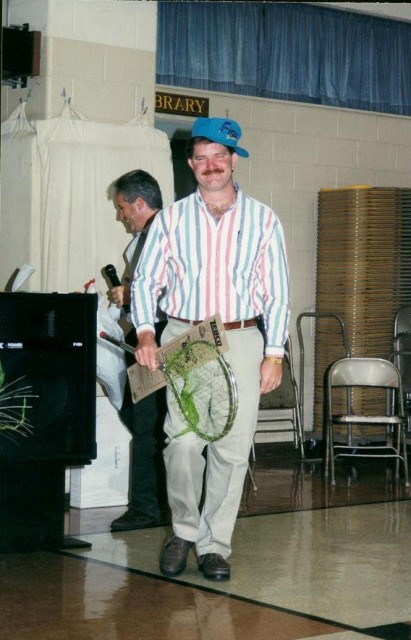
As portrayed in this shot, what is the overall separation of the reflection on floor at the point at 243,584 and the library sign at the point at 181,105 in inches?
124

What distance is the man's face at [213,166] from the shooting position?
13.7 ft

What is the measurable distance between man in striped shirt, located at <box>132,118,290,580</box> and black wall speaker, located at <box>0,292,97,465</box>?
0.49m

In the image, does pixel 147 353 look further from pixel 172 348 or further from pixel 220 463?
pixel 220 463

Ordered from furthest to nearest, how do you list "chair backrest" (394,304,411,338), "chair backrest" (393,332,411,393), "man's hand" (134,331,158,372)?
"chair backrest" (394,304,411,338) < "chair backrest" (393,332,411,393) < "man's hand" (134,331,158,372)

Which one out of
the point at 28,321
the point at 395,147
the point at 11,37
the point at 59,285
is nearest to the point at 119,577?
the point at 28,321

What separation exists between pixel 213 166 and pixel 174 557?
1419mm

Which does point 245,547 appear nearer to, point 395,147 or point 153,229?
point 153,229

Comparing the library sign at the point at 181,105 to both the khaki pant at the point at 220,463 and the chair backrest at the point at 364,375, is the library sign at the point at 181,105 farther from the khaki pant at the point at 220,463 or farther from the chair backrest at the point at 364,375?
the khaki pant at the point at 220,463

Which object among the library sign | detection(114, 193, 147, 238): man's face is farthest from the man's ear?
the library sign

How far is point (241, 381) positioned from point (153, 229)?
0.65 metres

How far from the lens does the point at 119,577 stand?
417 centimetres

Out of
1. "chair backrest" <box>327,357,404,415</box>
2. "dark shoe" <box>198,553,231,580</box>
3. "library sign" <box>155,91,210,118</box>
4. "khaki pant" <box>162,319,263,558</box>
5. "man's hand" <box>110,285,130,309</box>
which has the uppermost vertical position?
"library sign" <box>155,91,210,118</box>

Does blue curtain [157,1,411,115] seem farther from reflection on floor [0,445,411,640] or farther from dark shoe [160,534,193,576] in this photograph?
dark shoe [160,534,193,576]

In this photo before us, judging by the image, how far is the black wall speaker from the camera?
14.8 ft
